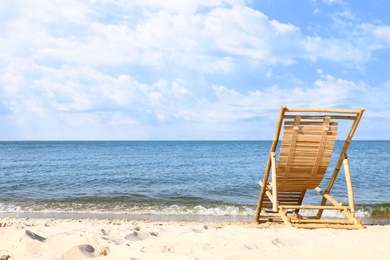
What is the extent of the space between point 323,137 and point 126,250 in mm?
3344

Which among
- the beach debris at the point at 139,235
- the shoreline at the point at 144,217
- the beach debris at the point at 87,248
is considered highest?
the beach debris at the point at 87,248

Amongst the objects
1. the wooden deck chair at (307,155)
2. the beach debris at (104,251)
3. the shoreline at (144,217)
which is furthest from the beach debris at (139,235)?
the shoreline at (144,217)

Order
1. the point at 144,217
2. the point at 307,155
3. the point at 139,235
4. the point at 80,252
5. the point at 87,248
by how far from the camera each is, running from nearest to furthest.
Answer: the point at 80,252 < the point at 87,248 < the point at 139,235 < the point at 307,155 < the point at 144,217

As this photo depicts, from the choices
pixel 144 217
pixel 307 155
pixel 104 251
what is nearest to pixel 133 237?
pixel 104 251

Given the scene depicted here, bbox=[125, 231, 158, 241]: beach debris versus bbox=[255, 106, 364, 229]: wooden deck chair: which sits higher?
bbox=[255, 106, 364, 229]: wooden deck chair

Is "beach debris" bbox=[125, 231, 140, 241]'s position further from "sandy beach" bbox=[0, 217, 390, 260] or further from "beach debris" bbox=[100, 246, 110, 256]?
"beach debris" bbox=[100, 246, 110, 256]

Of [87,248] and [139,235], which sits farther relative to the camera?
[139,235]

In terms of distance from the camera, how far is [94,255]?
299cm

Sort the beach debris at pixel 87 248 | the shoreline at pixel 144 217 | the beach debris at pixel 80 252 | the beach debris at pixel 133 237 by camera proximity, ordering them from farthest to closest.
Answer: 1. the shoreline at pixel 144 217
2. the beach debris at pixel 133 237
3. the beach debris at pixel 87 248
4. the beach debris at pixel 80 252

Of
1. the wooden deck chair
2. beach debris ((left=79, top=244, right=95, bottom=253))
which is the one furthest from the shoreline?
beach debris ((left=79, top=244, right=95, bottom=253))

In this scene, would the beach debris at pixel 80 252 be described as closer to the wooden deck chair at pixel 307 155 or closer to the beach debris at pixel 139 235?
the beach debris at pixel 139 235

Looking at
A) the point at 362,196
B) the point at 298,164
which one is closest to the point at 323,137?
the point at 298,164

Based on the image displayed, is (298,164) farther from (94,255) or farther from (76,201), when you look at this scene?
(76,201)

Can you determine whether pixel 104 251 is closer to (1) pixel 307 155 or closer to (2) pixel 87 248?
(2) pixel 87 248
